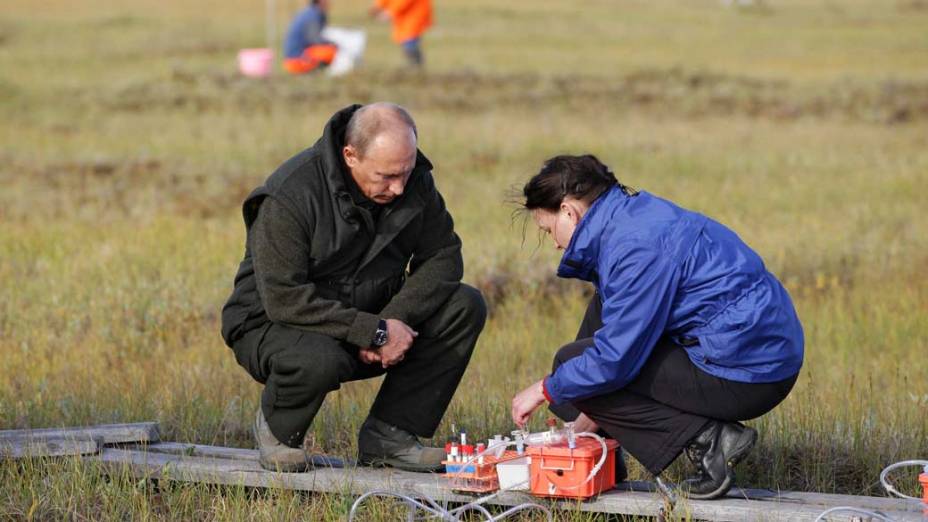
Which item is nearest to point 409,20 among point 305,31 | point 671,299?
point 305,31

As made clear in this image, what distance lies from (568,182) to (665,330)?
0.67 meters

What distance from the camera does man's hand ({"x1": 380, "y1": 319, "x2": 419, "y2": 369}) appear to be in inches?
221

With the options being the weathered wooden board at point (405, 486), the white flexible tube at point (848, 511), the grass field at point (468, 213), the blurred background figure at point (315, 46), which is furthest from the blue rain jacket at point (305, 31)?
the white flexible tube at point (848, 511)

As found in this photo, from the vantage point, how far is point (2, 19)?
144 feet

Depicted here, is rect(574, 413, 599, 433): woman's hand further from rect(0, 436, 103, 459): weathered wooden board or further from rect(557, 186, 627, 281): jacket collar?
rect(0, 436, 103, 459): weathered wooden board

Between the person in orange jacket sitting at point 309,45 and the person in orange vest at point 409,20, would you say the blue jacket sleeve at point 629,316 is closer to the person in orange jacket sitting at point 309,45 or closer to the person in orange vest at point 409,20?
the person in orange vest at point 409,20

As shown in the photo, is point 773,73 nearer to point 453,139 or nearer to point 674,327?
point 453,139

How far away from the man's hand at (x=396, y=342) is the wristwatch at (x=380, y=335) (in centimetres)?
2

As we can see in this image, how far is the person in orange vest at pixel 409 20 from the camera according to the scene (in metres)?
28.1

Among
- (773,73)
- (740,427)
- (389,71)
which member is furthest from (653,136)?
(740,427)

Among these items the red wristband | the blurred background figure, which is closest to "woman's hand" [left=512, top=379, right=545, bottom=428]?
the red wristband

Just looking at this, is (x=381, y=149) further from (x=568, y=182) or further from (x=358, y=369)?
(x=358, y=369)

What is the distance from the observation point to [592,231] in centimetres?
504

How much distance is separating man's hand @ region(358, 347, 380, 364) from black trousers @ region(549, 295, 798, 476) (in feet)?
2.86
